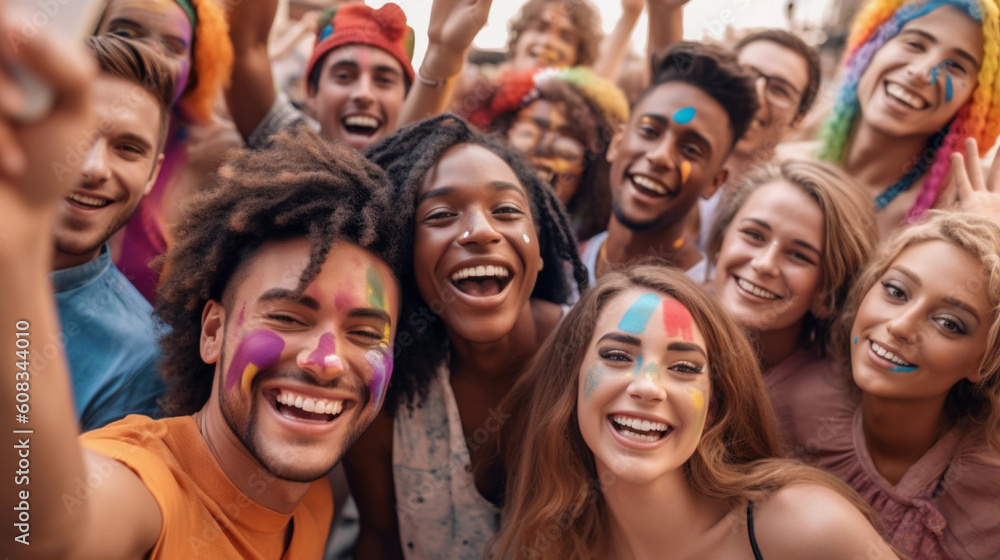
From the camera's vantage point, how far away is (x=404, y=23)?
174 inches

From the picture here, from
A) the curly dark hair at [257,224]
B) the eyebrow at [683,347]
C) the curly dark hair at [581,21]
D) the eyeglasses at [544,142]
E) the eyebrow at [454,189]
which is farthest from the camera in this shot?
the curly dark hair at [581,21]

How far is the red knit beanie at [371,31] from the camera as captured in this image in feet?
14.2

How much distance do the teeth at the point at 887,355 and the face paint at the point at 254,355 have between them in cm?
221

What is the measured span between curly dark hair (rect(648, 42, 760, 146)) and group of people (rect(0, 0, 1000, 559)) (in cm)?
23

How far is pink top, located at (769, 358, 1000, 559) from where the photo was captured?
8.87 ft

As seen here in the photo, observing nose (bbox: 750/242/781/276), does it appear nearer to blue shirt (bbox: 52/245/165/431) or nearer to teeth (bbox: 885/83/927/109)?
teeth (bbox: 885/83/927/109)

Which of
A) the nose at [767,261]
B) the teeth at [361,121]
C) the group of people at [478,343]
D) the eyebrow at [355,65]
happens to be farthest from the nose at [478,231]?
the eyebrow at [355,65]

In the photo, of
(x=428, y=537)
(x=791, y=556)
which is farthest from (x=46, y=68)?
(x=428, y=537)

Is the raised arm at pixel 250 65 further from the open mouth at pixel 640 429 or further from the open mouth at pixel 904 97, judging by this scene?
the open mouth at pixel 904 97

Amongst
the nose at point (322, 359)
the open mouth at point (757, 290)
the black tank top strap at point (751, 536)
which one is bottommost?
the black tank top strap at point (751, 536)

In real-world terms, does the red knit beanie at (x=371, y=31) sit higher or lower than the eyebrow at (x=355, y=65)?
higher

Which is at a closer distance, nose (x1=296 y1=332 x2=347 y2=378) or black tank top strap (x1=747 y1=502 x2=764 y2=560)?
nose (x1=296 y1=332 x2=347 y2=378)

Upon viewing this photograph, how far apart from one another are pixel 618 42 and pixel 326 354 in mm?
4198

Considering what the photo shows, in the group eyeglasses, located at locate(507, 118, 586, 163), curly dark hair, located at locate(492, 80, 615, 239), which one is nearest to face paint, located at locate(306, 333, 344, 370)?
eyeglasses, located at locate(507, 118, 586, 163)
